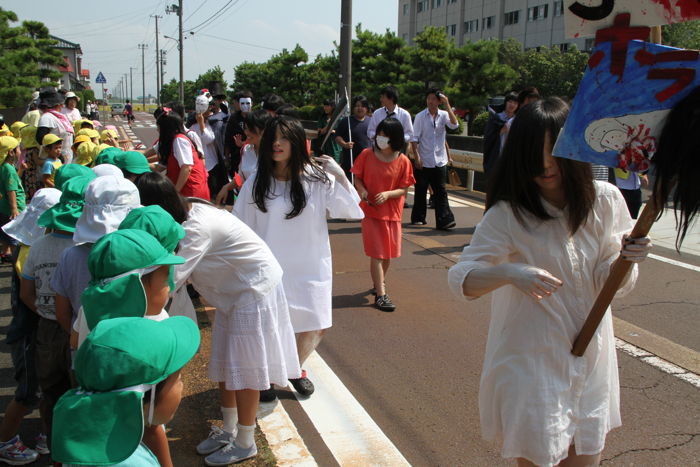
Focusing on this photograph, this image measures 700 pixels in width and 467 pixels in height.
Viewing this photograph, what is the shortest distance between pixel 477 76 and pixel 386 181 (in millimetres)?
19087

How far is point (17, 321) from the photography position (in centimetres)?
325

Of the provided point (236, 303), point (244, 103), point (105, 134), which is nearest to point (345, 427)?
point (236, 303)

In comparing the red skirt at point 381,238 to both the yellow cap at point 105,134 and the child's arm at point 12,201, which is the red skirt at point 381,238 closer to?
the child's arm at point 12,201

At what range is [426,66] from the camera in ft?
80.8

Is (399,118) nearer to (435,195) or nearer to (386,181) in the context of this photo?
(435,195)

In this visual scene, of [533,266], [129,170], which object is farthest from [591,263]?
[129,170]

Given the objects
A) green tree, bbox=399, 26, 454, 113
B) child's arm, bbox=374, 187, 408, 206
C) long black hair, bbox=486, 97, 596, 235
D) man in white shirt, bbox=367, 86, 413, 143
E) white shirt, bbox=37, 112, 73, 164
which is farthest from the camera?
green tree, bbox=399, 26, 454, 113

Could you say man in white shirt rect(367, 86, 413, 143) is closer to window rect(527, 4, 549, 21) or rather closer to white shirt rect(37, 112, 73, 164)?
white shirt rect(37, 112, 73, 164)

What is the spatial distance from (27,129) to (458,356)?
16.3 feet

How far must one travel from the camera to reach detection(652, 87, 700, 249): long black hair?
5.74 feet

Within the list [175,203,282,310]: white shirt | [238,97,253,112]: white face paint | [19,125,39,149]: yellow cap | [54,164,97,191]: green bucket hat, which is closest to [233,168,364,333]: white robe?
[175,203,282,310]: white shirt

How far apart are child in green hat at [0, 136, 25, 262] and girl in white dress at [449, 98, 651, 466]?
5302 millimetres

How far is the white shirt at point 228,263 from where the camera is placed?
296 centimetres

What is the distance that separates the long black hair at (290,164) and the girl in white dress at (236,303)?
76cm
